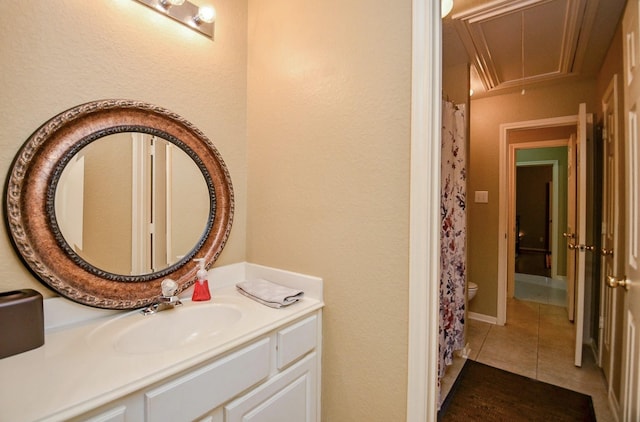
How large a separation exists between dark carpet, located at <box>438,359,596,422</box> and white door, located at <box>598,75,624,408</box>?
0.25m

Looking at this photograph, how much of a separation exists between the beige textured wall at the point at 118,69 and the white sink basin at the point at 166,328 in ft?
0.97

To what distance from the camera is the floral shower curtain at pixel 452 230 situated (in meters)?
2.03

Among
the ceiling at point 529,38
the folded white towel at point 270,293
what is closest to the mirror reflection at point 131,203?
the folded white towel at point 270,293

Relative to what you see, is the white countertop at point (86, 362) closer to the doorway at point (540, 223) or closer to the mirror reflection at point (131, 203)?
the mirror reflection at point (131, 203)

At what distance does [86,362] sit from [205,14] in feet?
4.80

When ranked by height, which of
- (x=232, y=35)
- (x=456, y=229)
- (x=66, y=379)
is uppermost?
(x=232, y=35)

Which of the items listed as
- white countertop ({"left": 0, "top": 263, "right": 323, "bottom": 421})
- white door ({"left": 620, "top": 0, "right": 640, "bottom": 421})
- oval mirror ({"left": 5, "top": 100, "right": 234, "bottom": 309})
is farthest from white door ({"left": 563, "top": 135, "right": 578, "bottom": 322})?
oval mirror ({"left": 5, "top": 100, "right": 234, "bottom": 309})

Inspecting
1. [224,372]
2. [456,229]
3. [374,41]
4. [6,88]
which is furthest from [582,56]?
[6,88]

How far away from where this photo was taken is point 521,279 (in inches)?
192

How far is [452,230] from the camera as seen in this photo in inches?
84.6

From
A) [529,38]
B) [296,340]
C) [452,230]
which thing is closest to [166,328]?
[296,340]

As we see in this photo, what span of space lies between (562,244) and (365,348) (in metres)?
5.11

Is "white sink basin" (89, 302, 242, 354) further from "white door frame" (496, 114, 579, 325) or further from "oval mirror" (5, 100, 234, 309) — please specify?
"white door frame" (496, 114, 579, 325)

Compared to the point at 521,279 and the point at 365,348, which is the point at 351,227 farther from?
the point at 521,279
